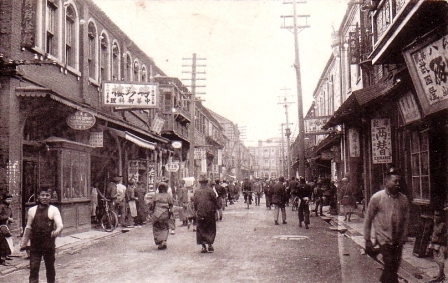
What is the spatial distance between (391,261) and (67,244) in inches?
361

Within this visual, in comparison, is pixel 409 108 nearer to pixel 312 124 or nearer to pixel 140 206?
pixel 140 206

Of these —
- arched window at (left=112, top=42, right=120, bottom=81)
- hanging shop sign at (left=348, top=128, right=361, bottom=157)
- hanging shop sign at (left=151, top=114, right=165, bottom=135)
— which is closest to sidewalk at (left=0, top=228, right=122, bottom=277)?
arched window at (left=112, top=42, right=120, bottom=81)

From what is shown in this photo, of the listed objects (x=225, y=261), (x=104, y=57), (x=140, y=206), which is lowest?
(x=225, y=261)

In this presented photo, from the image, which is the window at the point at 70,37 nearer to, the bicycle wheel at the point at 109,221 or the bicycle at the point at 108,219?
the bicycle at the point at 108,219

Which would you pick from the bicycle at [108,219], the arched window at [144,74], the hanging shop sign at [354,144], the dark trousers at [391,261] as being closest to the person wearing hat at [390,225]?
the dark trousers at [391,261]

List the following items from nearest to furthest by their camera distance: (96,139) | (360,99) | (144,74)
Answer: (360,99), (96,139), (144,74)

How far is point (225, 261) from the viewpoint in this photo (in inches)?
420

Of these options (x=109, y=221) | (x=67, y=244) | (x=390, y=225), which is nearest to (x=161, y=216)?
(x=67, y=244)

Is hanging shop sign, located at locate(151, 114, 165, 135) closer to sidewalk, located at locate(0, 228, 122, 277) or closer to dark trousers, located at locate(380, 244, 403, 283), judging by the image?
sidewalk, located at locate(0, 228, 122, 277)

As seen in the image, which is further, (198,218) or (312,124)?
(312,124)

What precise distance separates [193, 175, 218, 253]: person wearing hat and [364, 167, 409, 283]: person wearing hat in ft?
19.0

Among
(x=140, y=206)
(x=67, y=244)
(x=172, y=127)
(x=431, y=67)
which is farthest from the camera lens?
(x=172, y=127)

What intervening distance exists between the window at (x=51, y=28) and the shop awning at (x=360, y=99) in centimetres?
938

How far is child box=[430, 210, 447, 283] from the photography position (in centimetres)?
822
